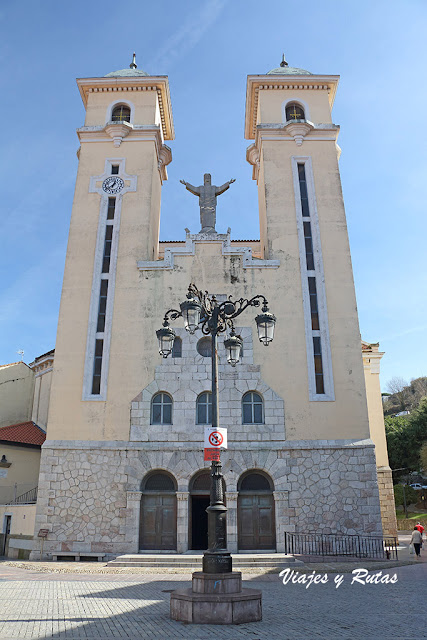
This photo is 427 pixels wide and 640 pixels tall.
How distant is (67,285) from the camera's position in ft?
73.9

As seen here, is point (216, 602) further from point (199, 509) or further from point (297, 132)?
point (297, 132)

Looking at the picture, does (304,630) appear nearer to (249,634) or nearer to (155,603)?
(249,634)

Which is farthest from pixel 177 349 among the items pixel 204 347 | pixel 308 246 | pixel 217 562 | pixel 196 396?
pixel 217 562

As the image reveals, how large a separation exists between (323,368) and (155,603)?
12782 mm

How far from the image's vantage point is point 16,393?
102ft

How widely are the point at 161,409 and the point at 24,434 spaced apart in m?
10.3

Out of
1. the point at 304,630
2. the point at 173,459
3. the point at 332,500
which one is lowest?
the point at 304,630

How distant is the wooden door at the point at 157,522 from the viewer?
19.0 meters

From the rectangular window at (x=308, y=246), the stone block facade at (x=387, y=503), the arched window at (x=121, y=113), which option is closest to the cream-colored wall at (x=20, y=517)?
the rectangular window at (x=308, y=246)

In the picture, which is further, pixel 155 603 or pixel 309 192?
pixel 309 192

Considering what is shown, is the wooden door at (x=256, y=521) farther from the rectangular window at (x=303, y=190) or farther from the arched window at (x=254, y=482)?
the rectangular window at (x=303, y=190)

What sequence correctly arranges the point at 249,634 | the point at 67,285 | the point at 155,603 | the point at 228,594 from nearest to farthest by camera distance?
the point at 249,634
the point at 228,594
the point at 155,603
the point at 67,285

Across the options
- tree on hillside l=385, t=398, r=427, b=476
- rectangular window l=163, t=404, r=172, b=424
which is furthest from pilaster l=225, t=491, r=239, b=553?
tree on hillside l=385, t=398, r=427, b=476

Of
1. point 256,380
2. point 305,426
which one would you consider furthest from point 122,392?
point 305,426
